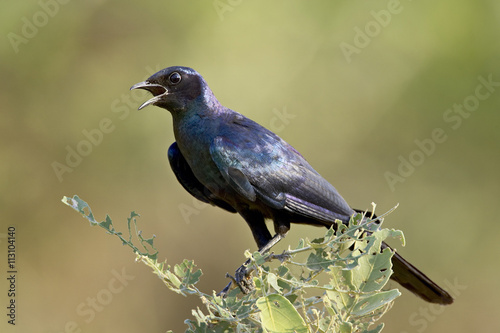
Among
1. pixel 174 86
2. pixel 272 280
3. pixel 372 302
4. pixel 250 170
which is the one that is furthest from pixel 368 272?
pixel 174 86

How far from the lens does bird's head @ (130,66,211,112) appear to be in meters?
2.72

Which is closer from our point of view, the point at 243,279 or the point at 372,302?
the point at 372,302

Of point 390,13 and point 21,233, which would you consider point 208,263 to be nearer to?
point 21,233

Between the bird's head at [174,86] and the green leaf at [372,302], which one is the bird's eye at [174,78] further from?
the green leaf at [372,302]

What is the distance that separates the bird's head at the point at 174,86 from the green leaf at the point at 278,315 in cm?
122

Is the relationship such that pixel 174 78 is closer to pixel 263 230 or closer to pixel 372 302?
pixel 263 230

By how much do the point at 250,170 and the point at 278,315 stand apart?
0.97 m

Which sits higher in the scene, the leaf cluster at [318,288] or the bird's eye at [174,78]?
the bird's eye at [174,78]

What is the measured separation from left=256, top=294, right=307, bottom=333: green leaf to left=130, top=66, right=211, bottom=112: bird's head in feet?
4.02

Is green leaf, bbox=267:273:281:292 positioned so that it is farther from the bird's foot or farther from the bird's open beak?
the bird's open beak

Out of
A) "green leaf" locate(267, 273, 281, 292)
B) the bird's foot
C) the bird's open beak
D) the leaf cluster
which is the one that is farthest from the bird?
"green leaf" locate(267, 273, 281, 292)

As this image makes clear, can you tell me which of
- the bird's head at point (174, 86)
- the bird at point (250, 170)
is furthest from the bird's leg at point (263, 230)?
the bird's head at point (174, 86)

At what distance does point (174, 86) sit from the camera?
274cm

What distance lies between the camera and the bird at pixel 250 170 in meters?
2.61
